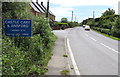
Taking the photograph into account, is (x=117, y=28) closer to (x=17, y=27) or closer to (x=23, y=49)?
(x=23, y=49)

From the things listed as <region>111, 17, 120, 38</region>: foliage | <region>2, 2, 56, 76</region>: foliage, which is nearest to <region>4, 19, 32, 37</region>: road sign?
<region>2, 2, 56, 76</region>: foliage

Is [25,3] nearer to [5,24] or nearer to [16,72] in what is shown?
[5,24]

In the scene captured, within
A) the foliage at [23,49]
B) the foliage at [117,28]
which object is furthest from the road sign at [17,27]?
the foliage at [117,28]

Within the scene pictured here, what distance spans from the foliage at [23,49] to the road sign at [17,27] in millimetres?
369

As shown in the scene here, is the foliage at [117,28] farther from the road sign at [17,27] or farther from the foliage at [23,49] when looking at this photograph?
the road sign at [17,27]

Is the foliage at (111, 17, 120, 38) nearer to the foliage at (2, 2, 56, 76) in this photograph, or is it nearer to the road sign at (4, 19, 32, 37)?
the foliage at (2, 2, 56, 76)

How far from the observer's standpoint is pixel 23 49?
8.97 metres

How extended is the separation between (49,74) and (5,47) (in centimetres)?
220

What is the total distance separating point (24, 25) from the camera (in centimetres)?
860

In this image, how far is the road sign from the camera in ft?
27.7

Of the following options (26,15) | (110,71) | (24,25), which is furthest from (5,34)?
(110,71)

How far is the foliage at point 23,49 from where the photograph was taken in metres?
6.37

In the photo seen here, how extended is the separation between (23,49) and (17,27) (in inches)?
48.0

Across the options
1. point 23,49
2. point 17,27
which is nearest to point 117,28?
point 23,49
